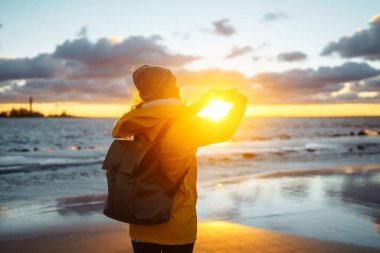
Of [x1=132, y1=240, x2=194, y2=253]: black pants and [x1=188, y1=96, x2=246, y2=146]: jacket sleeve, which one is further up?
[x1=188, y1=96, x2=246, y2=146]: jacket sleeve

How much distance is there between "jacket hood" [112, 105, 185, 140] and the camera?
7.86 feet

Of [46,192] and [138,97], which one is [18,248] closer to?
[138,97]

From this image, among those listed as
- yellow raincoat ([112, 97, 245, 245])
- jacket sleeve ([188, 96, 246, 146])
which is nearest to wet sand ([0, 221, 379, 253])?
yellow raincoat ([112, 97, 245, 245])

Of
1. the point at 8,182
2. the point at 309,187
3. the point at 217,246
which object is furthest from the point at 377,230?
the point at 8,182

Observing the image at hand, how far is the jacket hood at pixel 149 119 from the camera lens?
2396mm

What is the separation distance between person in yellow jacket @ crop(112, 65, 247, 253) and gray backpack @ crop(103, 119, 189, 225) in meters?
0.05

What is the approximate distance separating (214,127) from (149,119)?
408mm

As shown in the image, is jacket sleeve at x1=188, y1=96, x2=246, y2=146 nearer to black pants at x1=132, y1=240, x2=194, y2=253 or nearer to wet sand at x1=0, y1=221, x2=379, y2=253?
black pants at x1=132, y1=240, x2=194, y2=253

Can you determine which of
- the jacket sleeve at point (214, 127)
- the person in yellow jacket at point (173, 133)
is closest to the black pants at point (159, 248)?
the person in yellow jacket at point (173, 133)

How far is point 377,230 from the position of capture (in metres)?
6.16

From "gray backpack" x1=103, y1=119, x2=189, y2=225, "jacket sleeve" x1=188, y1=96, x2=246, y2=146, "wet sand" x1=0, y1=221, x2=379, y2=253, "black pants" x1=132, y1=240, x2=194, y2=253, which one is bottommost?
"wet sand" x1=0, y1=221, x2=379, y2=253

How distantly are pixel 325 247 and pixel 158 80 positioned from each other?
4062 mm

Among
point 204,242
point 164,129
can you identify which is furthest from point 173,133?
point 204,242

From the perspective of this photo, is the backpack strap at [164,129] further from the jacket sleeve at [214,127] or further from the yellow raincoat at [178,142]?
the jacket sleeve at [214,127]
